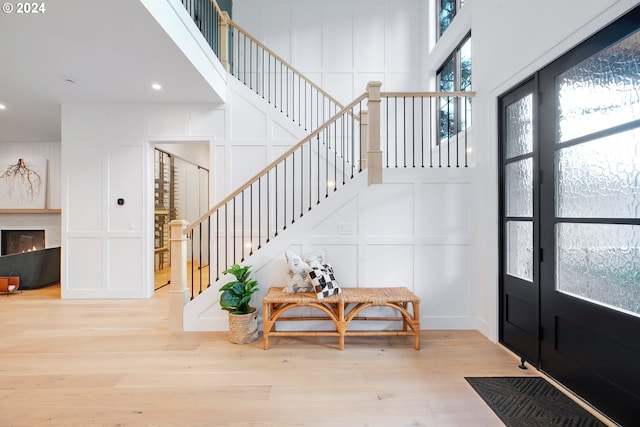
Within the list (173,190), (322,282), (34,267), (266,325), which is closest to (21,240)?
(34,267)

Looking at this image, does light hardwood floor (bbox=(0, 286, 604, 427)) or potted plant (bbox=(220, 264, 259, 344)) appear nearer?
light hardwood floor (bbox=(0, 286, 604, 427))

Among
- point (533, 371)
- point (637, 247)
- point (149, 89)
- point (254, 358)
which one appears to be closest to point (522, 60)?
point (637, 247)

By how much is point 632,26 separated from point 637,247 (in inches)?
50.0

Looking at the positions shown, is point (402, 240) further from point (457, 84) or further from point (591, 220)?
point (457, 84)

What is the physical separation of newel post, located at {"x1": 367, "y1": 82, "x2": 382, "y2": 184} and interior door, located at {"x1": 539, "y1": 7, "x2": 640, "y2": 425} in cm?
145

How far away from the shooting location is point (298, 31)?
6.12m

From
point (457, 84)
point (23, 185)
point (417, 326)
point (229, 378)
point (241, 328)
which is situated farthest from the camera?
point (23, 185)

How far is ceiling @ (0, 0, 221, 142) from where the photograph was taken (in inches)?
102

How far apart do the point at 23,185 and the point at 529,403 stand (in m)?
8.97

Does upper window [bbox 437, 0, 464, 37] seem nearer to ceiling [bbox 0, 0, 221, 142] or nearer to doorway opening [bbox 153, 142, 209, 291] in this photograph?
ceiling [bbox 0, 0, 221, 142]

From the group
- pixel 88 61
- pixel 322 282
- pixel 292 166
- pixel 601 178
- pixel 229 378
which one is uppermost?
pixel 88 61

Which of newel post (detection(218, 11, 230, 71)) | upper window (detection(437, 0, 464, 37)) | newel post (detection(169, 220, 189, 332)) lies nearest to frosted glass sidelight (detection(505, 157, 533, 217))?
upper window (detection(437, 0, 464, 37))

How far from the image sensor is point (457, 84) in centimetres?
474

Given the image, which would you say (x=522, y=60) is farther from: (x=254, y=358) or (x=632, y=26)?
(x=254, y=358)
